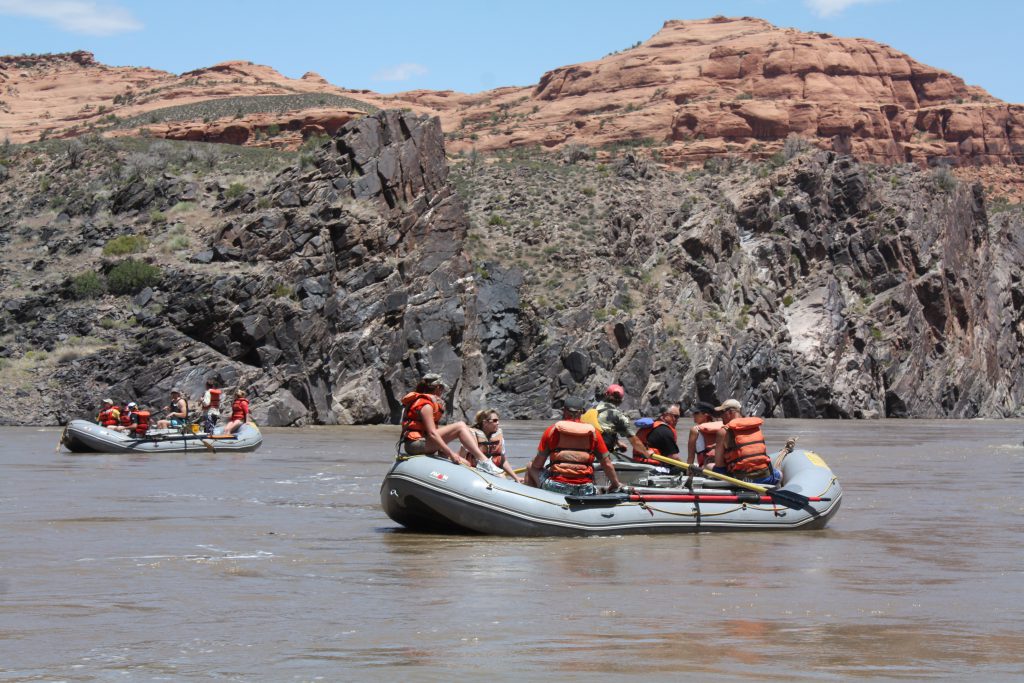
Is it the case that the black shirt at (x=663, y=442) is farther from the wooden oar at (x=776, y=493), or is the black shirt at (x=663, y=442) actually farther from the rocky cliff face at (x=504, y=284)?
the rocky cliff face at (x=504, y=284)

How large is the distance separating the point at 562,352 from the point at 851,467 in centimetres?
3438

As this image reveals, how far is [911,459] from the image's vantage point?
102ft

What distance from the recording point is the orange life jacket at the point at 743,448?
16781 millimetres

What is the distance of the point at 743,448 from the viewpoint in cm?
1683

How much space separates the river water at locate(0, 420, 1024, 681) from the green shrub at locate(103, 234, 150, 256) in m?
35.9

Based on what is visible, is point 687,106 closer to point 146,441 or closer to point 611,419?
point 146,441

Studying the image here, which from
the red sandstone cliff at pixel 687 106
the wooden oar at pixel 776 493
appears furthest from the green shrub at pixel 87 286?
the wooden oar at pixel 776 493

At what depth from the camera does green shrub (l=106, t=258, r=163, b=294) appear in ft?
169

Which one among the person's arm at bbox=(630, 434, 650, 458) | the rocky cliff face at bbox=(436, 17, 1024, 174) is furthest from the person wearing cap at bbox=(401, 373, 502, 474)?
the rocky cliff face at bbox=(436, 17, 1024, 174)

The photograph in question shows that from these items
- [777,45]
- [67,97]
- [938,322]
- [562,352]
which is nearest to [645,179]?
[938,322]

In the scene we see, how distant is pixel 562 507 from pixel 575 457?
602mm

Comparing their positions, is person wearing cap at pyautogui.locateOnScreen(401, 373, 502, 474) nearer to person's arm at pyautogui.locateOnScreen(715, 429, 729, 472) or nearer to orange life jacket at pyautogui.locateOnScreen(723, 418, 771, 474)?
person's arm at pyautogui.locateOnScreen(715, 429, 729, 472)

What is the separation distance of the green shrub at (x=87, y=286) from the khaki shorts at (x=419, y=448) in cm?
3889

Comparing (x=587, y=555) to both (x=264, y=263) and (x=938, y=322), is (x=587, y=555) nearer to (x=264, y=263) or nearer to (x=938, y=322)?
(x=264, y=263)
